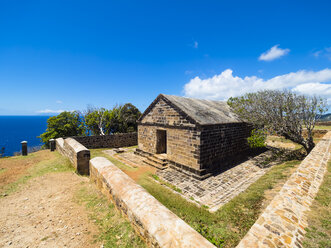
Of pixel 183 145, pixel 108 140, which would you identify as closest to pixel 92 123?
pixel 108 140

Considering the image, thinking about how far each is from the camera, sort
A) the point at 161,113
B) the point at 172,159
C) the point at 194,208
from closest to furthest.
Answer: the point at 194,208 → the point at 172,159 → the point at 161,113

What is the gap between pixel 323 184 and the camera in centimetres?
467

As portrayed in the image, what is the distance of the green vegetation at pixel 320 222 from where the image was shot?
8.52ft

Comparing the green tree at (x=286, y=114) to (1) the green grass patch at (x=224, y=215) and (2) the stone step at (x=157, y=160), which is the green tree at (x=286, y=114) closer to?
(1) the green grass patch at (x=224, y=215)

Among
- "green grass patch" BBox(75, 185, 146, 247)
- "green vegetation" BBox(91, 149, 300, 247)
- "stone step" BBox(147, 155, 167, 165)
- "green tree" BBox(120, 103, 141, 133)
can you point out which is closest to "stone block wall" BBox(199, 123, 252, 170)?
"stone step" BBox(147, 155, 167, 165)

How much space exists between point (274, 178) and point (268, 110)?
212 inches

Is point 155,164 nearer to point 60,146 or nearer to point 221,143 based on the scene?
point 221,143

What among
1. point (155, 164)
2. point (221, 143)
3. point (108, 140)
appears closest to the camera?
point (221, 143)

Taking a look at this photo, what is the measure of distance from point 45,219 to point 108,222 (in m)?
1.80

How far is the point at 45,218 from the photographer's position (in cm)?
384

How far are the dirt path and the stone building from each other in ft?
17.9

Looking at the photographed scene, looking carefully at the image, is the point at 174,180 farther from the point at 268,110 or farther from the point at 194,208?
the point at 268,110

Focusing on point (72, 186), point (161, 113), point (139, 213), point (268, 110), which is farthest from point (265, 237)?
point (268, 110)

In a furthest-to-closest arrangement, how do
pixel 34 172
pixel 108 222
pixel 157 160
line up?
pixel 157 160 < pixel 34 172 < pixel 108 222
